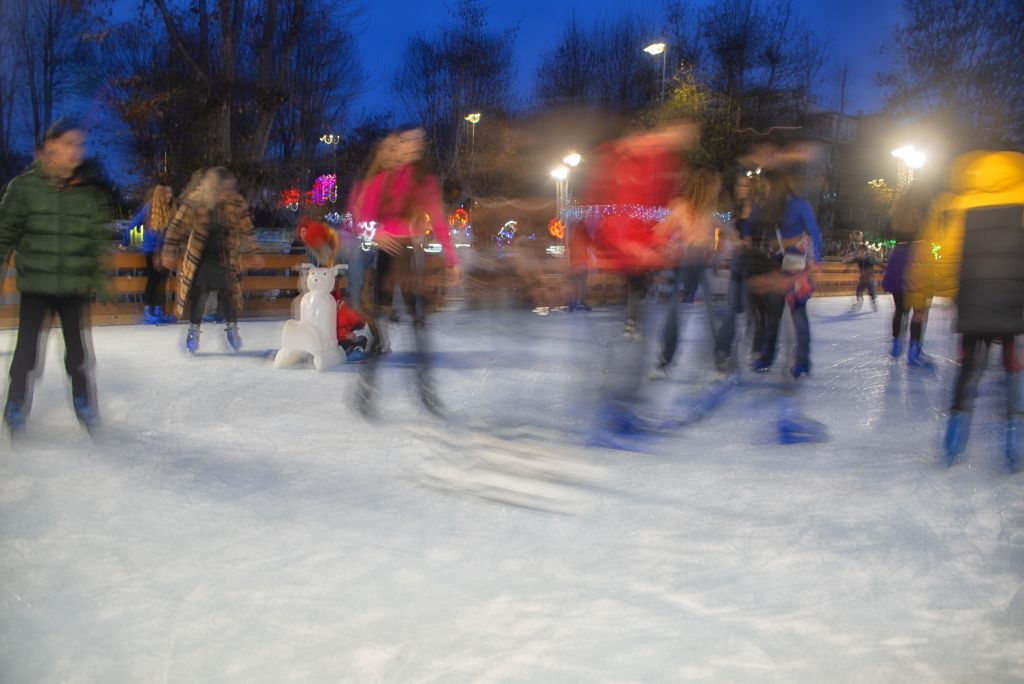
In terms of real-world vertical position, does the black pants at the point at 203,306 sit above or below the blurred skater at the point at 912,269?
below

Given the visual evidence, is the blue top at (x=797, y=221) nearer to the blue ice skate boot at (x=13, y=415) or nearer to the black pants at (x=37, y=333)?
the black pants at (x=37, y=333)

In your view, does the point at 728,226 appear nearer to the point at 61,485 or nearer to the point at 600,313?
the point at 61,485

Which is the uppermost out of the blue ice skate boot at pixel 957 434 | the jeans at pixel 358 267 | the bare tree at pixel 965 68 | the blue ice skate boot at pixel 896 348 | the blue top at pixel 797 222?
the bare tree at pixel 965 68

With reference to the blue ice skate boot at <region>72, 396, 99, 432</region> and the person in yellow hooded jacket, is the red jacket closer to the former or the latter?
the person in yellow hooded jacket

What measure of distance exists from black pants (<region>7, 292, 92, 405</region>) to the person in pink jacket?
56.6 inches

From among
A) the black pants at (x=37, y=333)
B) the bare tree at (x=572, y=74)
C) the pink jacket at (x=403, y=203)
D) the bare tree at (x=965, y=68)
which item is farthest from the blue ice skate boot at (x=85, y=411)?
the bare tree at (x=572, y=74)

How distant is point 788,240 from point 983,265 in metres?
2.16

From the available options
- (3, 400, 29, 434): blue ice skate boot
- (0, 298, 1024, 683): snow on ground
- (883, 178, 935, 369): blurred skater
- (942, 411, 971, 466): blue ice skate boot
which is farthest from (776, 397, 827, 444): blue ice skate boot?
(3, 400, 29, 434): blue ice skate boot

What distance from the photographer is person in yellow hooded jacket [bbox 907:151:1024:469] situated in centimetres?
341

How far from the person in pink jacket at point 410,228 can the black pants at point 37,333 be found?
56.6 inches

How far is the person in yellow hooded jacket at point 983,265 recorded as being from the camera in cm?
341

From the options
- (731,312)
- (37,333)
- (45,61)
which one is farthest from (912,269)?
(45,61)

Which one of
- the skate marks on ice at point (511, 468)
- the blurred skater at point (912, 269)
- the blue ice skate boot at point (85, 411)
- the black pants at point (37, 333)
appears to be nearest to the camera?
the skate marks on ice at point (511, 468)

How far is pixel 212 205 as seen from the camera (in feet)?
21.8
